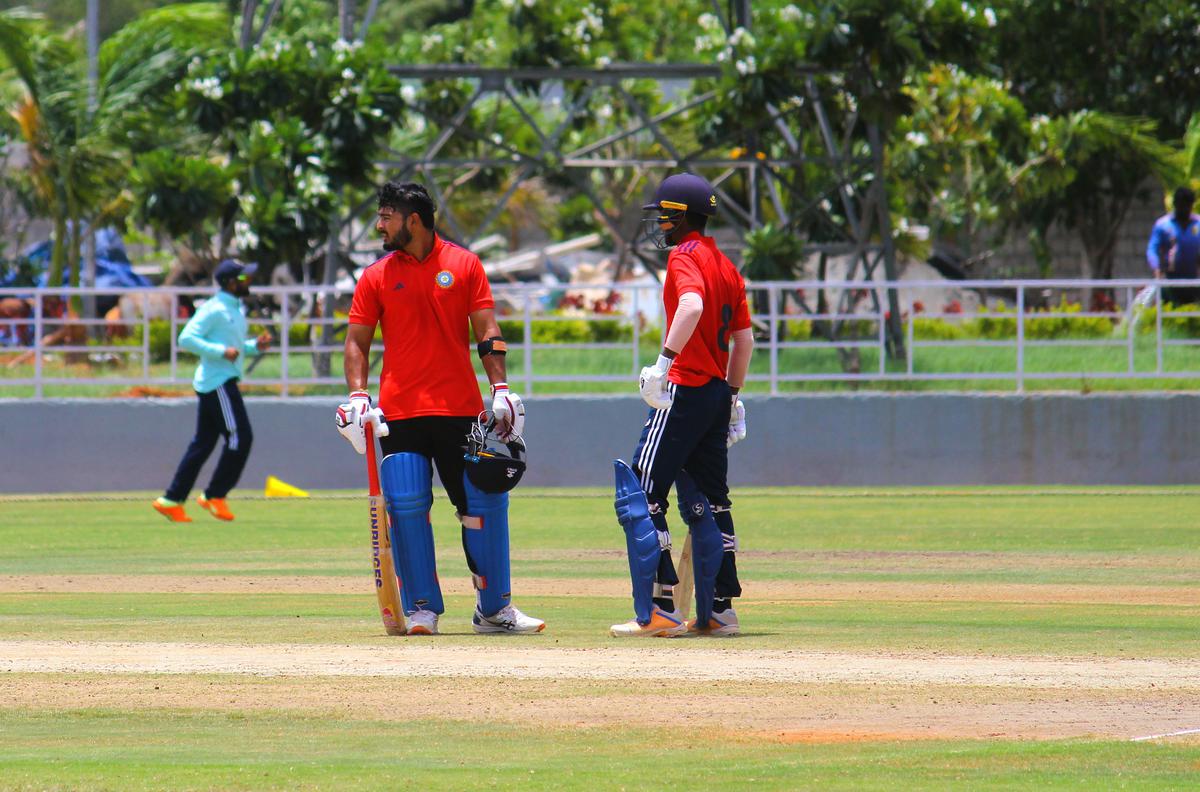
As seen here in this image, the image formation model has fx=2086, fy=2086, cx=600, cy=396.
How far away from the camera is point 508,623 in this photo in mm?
9359

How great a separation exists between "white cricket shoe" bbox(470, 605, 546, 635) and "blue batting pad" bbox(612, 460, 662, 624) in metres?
0.53

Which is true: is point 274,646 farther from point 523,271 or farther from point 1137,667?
point 523,271

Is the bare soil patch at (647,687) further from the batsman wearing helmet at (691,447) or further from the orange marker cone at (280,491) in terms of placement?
the orange marker cone at (280,491)

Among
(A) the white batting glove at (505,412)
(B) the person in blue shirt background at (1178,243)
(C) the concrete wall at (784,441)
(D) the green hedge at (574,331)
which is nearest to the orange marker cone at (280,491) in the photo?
(C) the concrete wall at (784,441)

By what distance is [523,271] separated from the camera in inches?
2029

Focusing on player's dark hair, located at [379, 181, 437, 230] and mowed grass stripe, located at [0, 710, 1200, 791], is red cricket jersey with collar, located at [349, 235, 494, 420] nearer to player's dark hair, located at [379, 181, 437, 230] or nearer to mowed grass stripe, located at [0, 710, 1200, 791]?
player's dark hair, located at [379, 181, 437, 230]

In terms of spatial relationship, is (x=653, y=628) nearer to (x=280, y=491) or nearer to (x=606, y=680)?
(x=606, y=680)

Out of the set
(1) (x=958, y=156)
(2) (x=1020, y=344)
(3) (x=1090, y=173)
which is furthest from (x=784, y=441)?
(1) (x=958, y=156)

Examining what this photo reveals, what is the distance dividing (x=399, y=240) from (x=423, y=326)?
40 cm

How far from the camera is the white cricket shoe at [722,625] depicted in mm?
9242

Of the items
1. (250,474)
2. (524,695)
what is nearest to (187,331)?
(250,474)

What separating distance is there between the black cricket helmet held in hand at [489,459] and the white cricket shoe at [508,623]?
56cm

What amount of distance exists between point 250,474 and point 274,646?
13.6 metres

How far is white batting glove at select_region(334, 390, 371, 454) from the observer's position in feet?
29.5
